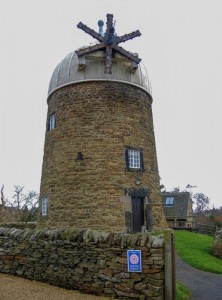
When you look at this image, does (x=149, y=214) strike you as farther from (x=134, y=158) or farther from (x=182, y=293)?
(x=182, y=293)

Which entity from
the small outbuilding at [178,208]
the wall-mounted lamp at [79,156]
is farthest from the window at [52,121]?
the small outbuilding at [178,208]

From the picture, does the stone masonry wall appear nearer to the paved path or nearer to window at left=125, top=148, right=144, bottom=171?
the paved path

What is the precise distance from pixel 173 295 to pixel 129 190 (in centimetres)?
806

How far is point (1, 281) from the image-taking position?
8797 millimetres

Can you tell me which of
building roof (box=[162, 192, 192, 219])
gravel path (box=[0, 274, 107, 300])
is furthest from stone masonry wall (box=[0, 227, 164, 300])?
building roof (box=[162, 192, 192, 219])

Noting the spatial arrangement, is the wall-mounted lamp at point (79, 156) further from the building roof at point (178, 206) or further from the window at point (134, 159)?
the building roof at point (178, 206)

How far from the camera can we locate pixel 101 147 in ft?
50.2

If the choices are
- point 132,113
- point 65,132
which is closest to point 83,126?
point 65,132

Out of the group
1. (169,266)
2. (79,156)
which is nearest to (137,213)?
(79,156)

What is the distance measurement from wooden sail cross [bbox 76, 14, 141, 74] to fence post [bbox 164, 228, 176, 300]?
34.9ft

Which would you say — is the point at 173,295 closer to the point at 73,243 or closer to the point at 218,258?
the point at 73,243

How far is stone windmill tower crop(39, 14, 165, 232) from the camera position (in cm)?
1481

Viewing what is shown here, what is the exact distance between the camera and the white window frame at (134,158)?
51.4 feet

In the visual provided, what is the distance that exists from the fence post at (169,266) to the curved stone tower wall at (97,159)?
730 centimetres
